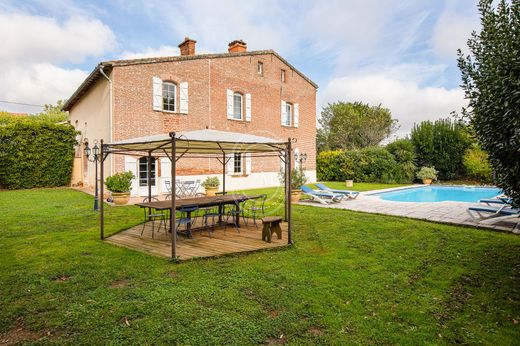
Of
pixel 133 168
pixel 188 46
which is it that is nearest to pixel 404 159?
pixel 188 46

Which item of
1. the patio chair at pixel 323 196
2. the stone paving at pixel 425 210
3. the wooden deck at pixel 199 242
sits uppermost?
the patio chair at pixel 323 196

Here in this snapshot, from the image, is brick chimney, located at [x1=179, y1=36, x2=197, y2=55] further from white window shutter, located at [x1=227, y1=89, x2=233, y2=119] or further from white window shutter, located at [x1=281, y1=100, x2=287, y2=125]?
white window shutter, located at [x1=281, y1=100, x2=287, y2=125]

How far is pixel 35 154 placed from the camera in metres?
16.2

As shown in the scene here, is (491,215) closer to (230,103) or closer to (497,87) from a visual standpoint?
(497,87)

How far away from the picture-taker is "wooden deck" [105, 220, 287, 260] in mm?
6086

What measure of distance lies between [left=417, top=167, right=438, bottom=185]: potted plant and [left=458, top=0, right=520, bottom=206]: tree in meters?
19.6

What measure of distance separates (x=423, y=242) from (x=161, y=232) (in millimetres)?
5949

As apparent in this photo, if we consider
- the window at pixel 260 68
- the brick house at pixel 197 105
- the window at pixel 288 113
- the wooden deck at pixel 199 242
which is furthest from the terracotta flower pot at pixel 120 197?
the window at pixel 288 113

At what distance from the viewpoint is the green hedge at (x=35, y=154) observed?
15609 mm

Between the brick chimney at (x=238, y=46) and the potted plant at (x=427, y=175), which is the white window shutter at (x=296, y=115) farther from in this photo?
the potted plant at (x=427, y=175)

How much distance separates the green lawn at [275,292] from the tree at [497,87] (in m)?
1.71

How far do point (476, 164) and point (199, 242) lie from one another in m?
21.3

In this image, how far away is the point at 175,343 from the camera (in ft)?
10.0

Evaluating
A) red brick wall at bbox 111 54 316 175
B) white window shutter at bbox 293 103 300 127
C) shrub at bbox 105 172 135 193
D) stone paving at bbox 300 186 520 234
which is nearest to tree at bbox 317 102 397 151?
red brick wall at bbox 111 54 316 175
